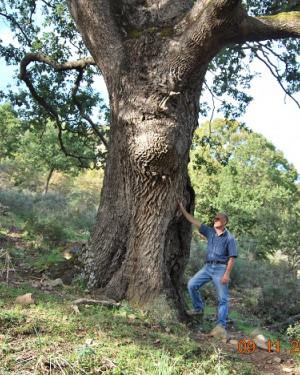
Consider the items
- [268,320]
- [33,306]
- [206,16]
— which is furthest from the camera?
[268,320]

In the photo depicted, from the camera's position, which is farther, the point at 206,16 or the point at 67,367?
the point at 206,16

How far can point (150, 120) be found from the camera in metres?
5.17

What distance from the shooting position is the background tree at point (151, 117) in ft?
16.9

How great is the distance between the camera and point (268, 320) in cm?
810

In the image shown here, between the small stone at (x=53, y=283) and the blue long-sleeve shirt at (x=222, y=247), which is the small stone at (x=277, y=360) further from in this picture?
the small stone at (x=53, y=283)

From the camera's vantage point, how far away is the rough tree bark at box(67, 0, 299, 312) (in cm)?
514

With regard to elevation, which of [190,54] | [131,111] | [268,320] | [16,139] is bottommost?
[268,320]

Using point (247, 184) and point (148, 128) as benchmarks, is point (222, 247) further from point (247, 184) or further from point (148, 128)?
point (247, 184)

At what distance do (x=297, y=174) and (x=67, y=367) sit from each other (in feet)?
119

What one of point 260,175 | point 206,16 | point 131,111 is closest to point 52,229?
point 131,111

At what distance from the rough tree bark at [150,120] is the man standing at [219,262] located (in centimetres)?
39

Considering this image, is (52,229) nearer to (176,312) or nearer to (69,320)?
(176,312)

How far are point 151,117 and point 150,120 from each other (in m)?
0.05

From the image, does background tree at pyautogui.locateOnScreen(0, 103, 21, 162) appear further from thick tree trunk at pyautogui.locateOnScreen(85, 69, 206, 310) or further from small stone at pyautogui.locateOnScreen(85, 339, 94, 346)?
small stone at pyautogui.locateOnScreen(85, 339, 94, 346)
